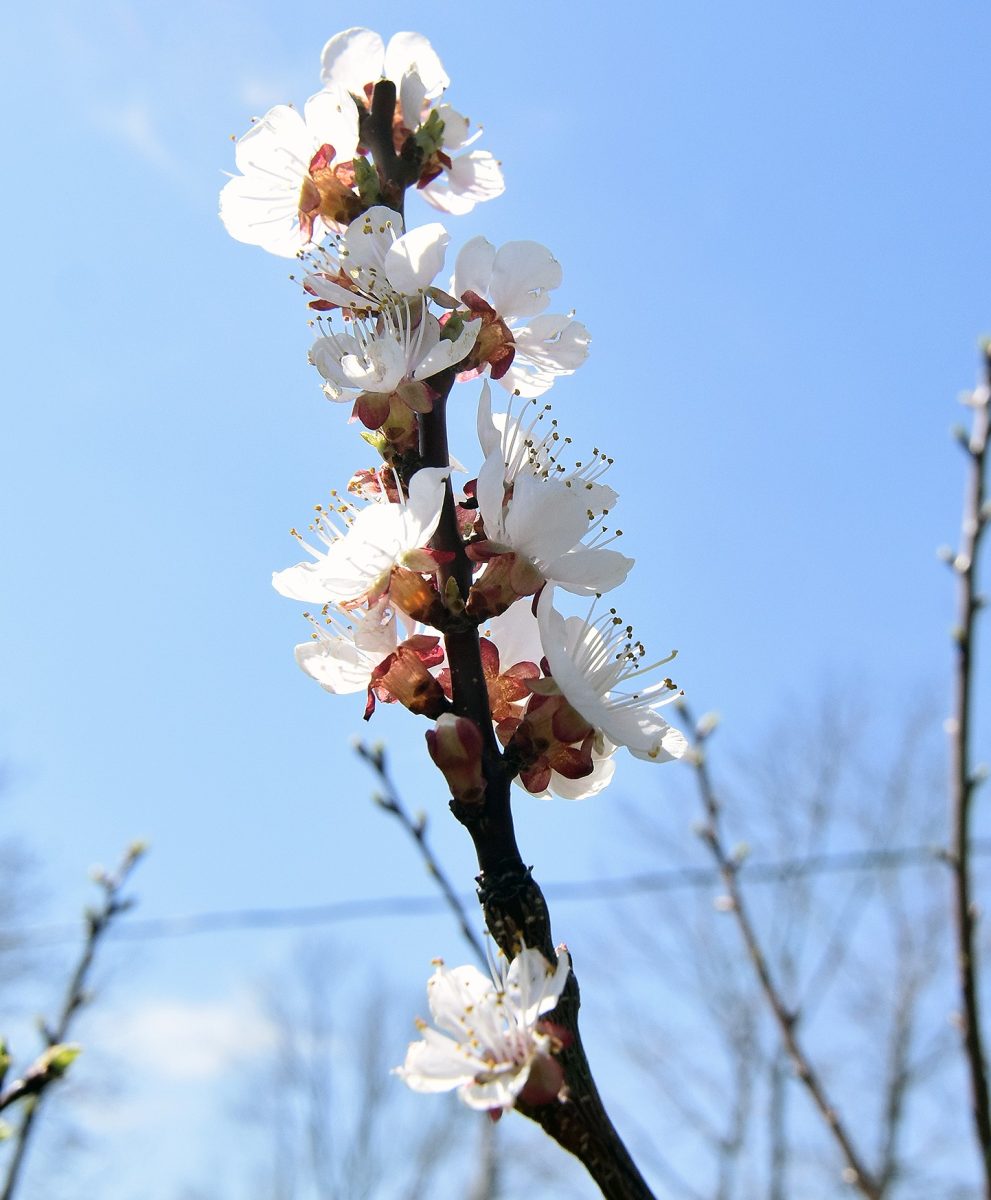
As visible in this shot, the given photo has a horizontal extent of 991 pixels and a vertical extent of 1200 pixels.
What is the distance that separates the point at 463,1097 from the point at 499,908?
158mm

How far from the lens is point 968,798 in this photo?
3.80 feet

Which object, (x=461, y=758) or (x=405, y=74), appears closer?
(x=461, y=758)

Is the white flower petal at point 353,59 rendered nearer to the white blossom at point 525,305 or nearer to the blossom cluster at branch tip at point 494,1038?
the white blossom at point 525,305

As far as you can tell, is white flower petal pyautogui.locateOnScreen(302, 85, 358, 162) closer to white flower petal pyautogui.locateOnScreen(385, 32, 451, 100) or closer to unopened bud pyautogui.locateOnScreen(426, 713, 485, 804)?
white flower petal pyautogui.locateOnScreen(385, 32, 451, 100)

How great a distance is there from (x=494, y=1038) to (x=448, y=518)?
17.9 inches

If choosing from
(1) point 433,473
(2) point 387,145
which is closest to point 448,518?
(1) point 433,473

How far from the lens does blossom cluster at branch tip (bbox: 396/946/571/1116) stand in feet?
2.63

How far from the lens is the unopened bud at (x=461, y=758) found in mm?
881

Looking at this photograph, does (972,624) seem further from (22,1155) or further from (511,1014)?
(22,1155)

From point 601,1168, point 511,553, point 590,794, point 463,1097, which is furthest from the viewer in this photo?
point 590,794

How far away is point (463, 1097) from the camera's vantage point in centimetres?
86

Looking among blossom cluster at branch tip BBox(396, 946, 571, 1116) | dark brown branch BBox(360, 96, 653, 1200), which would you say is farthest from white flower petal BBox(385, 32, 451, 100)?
blossom cluster at branch tip BBox(396, 946, 571, 1116)

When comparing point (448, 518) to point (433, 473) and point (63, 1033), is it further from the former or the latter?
point (63, 1033)

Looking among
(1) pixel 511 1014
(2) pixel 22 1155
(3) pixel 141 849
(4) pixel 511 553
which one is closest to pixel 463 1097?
(1) pixel 511 1014
